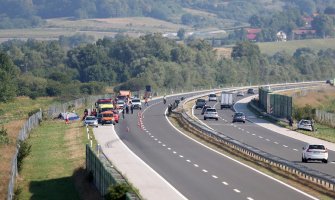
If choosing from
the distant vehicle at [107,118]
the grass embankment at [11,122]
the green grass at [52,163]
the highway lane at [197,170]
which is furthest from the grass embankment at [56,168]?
the distant vehicle at [107,118]

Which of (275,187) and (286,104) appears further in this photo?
(286,104)

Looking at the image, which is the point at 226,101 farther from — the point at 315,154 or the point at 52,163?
the point at 315,154

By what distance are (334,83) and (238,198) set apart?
149458mm

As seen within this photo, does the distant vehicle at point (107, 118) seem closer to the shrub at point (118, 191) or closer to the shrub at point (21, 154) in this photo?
the shrub at point (21, 154)

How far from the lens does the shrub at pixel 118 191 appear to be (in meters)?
36.9

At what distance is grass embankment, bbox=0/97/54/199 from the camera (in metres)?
53.4

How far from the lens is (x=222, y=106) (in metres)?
125

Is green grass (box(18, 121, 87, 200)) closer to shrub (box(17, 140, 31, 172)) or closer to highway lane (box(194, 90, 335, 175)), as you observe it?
shrub (box(17, 140, 31, 172))

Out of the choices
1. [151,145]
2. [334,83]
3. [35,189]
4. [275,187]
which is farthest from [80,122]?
[334,83]

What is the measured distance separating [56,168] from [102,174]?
1497cm

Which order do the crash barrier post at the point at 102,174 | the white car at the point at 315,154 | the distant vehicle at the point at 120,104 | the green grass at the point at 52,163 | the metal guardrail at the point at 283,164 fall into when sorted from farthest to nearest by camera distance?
the distant vehicle at the point at 120,104, the white car at the point at 315,154, the green grass at the point at 52,163, the metal guardrail at the point at 283,164, the crash barrier post at the point at 102,174


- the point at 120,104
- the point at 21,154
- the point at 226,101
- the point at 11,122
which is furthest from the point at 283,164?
the point at 226,101

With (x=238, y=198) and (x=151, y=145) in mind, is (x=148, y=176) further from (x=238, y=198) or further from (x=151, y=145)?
(x=151, y=145)

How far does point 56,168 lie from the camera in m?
58.8
